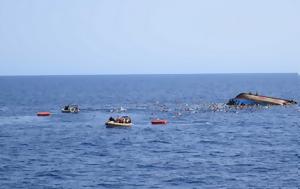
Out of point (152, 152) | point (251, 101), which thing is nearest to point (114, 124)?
point (152, 152)

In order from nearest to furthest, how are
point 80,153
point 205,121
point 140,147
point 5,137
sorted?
1. point 80,153
2. point 140,147
3. point 5,137
4. point 205,121

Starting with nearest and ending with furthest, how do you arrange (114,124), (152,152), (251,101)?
(152,152), (114,124), (251,101)

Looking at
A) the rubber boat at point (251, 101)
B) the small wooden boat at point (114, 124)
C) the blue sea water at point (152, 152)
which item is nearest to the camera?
the blue sea water at point (152, 152)

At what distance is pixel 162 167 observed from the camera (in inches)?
2783

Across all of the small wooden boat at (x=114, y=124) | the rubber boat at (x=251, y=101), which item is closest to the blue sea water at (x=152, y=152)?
the small wooden boat at (x=114, y=124)

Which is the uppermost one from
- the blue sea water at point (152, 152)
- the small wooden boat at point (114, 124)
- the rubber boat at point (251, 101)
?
the rubber boat at point (251, 101)

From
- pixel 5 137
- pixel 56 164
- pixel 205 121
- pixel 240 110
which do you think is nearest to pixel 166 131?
pixel 205 121

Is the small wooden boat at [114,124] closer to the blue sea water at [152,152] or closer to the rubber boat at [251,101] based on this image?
the blue sea water at [152,152]

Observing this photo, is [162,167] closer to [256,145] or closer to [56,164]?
[56,164]

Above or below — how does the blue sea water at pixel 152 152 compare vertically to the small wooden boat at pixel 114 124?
below

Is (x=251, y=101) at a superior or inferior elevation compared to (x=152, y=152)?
superior

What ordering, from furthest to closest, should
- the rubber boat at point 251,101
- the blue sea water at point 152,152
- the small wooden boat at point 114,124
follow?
the rubber boat at point 251,101 < the small wooden boat at point 114,124 < the blue sea water at point 152,152

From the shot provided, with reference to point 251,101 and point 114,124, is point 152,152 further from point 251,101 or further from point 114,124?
point 251,101

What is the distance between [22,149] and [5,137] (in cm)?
1434
